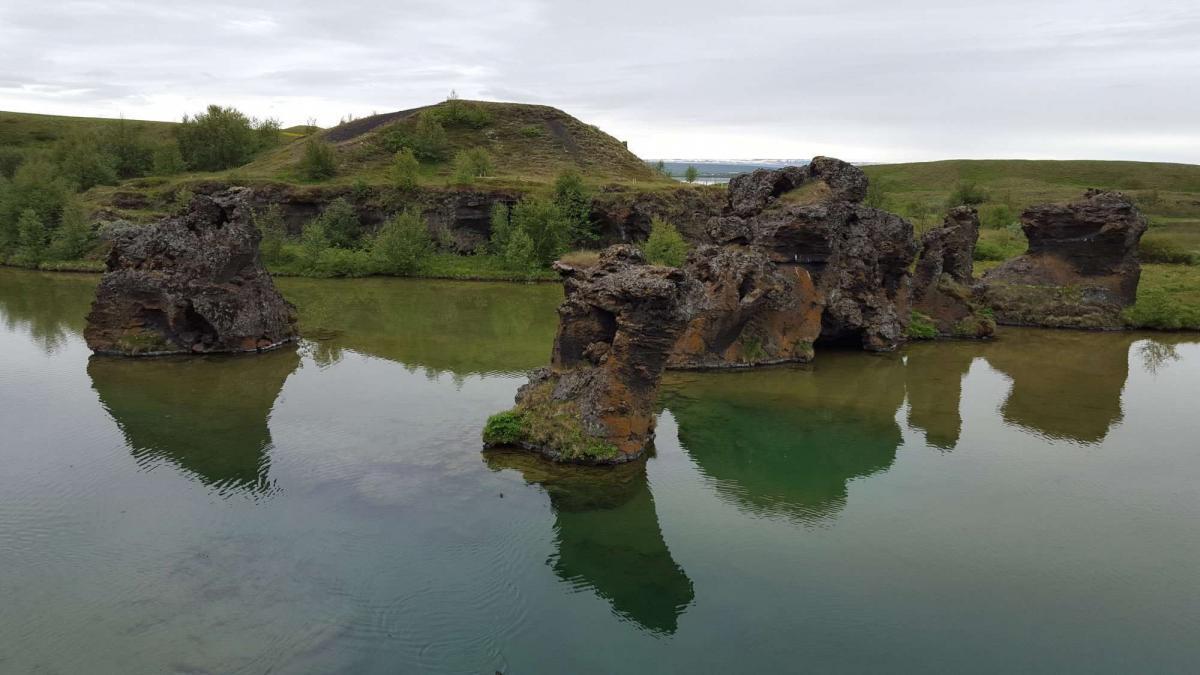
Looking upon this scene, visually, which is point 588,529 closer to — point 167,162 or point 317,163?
point 317,163

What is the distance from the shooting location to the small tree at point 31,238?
57438 mm

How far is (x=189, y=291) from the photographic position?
28375mm

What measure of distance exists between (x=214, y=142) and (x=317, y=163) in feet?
71.6

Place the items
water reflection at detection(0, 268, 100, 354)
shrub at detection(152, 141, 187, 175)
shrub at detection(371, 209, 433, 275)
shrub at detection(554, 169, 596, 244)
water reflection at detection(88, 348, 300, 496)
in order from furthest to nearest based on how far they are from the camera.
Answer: shrub at detection(152, 141, 187, 175)
shrub at detection(554, 169, 596, 244)
shrub at detection(371, 209, 433, 275)
water reflection at detection(0, 268, 100, 354)
water reflection at detection(88, 348, 300, 496)

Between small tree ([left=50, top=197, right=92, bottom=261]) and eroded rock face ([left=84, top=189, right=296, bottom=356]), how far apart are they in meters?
34.9

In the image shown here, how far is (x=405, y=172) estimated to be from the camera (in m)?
66.8

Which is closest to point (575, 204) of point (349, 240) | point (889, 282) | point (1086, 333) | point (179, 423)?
point (349, 240)

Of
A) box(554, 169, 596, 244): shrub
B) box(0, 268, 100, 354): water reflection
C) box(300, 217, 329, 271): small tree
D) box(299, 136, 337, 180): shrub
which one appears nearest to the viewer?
box(0, 268, 100, 354): water reflection

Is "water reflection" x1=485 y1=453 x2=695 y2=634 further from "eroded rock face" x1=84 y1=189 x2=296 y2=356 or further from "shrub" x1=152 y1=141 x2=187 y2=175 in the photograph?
"shrub" x1=152 y1=141 x2=187 y2=175

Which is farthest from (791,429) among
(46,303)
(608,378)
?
(46,303)

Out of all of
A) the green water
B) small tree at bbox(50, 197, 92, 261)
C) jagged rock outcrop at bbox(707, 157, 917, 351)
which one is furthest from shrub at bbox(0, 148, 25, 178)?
jagged rock outcrop at bbox(707, 157, 917, 351)

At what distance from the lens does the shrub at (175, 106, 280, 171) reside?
85.4 m

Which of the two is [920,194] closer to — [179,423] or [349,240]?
[349,240]

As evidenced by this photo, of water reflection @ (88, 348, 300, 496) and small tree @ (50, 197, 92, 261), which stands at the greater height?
small tree @ (50, 197, 92, 261)
